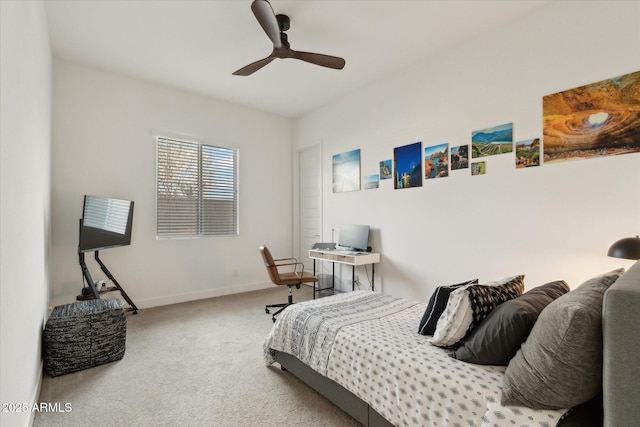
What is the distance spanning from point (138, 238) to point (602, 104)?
516cm

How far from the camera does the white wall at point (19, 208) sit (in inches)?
49.9

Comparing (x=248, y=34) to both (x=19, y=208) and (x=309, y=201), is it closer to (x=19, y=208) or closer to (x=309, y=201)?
(x=19, y=208)

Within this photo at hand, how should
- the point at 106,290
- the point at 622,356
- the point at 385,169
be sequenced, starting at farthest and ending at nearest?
the point at 385,169 → the point at 106,290 → the point at 622,356

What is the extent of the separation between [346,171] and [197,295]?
2923 millimetres

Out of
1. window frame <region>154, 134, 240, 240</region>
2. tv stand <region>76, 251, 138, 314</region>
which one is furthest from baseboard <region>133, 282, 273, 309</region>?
window frame <region>154, 134, 240, 240</region>

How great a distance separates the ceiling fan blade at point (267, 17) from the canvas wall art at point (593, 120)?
245cm

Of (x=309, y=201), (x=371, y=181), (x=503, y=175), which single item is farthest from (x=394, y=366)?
(x=309, y=201)

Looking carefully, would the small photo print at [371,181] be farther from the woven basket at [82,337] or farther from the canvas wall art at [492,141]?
the woven basket at [82,337]

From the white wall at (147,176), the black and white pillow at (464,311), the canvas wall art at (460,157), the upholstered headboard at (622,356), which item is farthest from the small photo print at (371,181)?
the upholstered headboard at (622,356)

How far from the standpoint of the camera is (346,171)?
4.70 metres

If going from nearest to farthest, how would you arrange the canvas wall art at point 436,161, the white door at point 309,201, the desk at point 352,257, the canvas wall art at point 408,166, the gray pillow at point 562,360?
the gray pillow at point 562,360, the canvas wall art at point 436,161, the canvas wall art at point 408,166, the desk at point 352,257, the white door at point 309,201

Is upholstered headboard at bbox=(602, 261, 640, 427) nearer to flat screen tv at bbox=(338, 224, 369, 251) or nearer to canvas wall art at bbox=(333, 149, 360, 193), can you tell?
flat screen tv at bbox=(338, 224, 369, 251)

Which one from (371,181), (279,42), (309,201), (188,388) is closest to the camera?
(188,388)

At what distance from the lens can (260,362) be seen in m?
2.59
